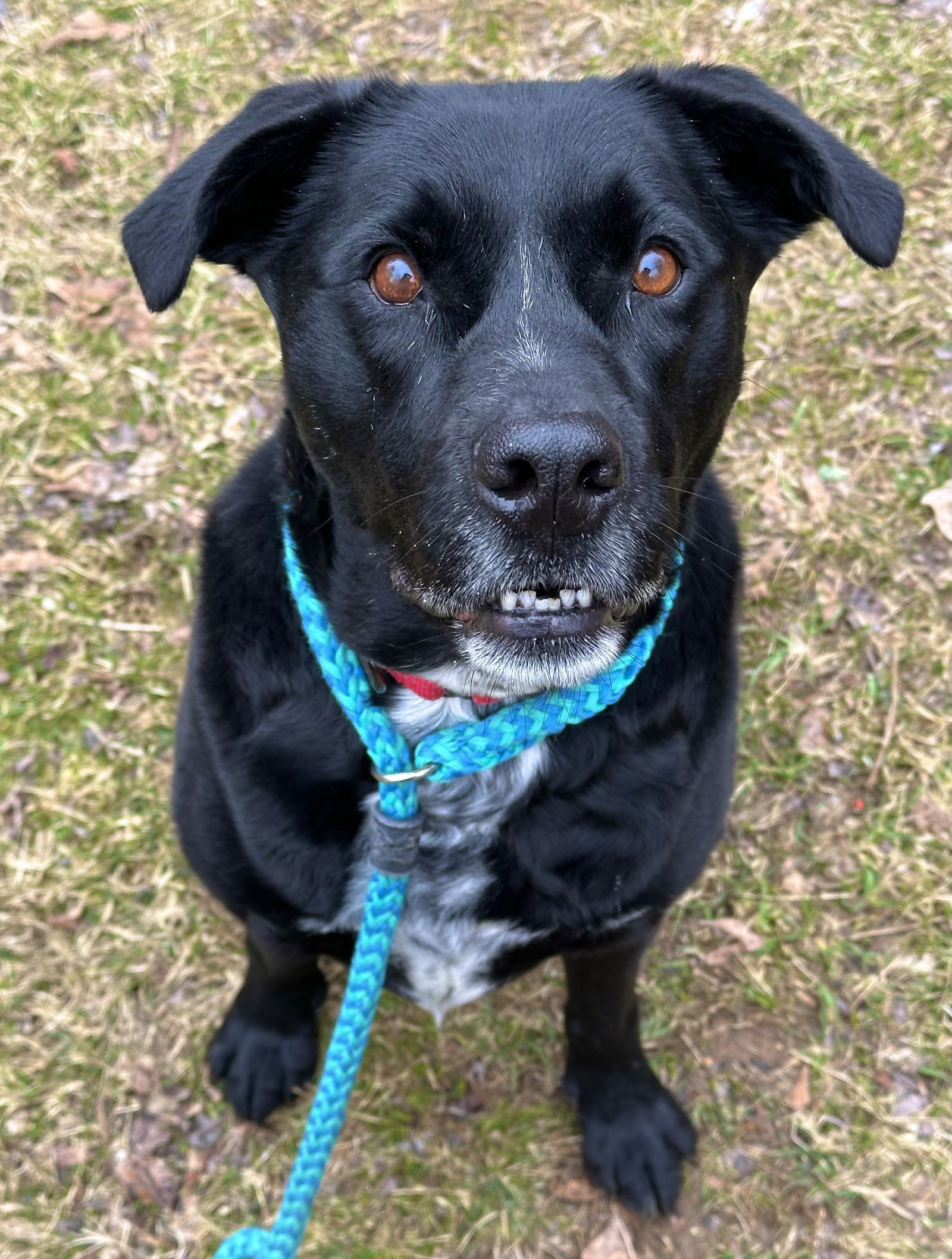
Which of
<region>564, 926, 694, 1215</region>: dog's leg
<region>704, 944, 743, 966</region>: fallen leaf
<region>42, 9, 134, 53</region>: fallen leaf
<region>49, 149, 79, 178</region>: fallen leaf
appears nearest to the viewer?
<region>564, 926, 694, 1215</region>: dog's leg

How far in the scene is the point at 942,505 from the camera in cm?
379

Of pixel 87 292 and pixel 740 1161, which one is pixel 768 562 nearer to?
pixel 740 1161

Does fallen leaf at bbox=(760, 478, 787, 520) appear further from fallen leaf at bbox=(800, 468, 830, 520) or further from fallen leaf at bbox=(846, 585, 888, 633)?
fallen leaf at bbox=(846, 585, 888, 633)

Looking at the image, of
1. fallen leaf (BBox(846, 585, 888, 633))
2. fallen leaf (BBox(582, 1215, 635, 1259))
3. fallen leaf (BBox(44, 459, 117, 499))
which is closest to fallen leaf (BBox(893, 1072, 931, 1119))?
fallen leaf (BBox(582, 1215, 635, 1259))

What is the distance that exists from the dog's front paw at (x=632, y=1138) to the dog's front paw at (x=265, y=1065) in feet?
2.41

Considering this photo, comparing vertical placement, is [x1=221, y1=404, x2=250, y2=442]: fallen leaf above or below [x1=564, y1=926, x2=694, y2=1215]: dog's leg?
above

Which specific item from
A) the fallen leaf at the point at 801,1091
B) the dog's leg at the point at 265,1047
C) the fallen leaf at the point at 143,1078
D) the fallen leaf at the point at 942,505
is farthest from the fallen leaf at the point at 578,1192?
the fallen leaf at the point at 942,505

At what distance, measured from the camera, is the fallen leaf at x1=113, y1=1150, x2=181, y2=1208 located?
3119 mm

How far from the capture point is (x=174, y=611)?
149 inches

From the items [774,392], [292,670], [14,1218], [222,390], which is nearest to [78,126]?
[222,390]

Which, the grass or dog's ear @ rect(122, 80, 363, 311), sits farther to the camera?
the grass

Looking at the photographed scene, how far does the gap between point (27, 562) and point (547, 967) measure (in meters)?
2.12

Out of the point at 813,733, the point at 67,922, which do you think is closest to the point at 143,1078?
the point at 67,922

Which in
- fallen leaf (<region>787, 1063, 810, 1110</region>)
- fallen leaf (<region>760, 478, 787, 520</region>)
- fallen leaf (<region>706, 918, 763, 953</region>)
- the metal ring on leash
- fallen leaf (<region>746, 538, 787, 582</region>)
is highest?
the metal ring on leash
